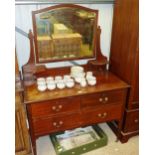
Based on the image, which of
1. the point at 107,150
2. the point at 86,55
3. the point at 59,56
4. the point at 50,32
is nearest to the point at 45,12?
the point at 50,32

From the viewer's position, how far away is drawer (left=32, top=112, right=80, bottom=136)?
4.96ft

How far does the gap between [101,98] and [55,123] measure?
1.52ft

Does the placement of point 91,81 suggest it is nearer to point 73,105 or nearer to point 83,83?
point 83,83

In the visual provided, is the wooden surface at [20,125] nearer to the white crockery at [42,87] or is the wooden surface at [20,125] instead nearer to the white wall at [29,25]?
the white crockery at [42,87]

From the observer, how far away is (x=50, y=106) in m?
1.47

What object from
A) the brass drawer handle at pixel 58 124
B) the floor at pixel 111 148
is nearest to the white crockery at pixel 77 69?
the brass drawer handle at pixel 58 124

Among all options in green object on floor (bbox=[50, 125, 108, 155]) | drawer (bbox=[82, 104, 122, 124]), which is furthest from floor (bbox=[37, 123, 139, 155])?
drawer (bbox=[82, 104, 122, 124])

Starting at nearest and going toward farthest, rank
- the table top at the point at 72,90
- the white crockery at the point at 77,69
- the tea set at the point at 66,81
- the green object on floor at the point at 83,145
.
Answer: the table top at the point at 72,90, the tea set at the point at 66,81, the green object on floor at the point at 83,145, the white crockery at the point at 77,69

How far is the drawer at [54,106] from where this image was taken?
1.44 m

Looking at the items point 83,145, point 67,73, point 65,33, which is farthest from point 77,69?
point 83,145

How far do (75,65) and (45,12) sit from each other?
0.62 metres

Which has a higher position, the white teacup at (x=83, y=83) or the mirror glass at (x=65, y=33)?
the mirror glass at (x=65, y=33)

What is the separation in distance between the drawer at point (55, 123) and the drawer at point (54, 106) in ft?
0.20

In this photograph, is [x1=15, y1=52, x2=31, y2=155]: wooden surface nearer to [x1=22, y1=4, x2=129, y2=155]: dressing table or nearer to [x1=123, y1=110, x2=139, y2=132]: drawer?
[x1=22, y1=4, x2=129, y2=155]: dressing table
